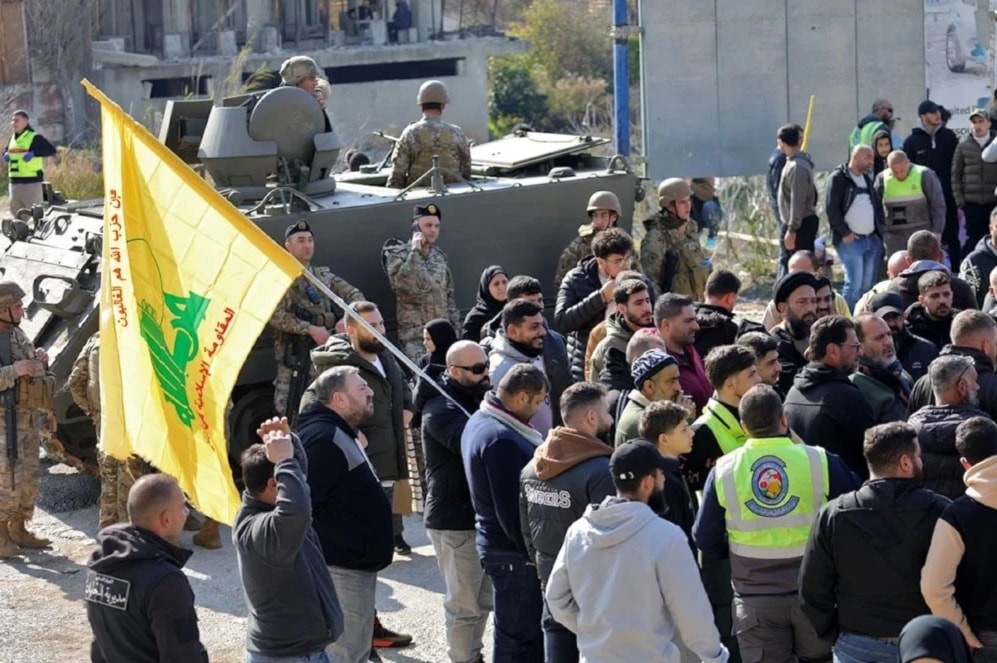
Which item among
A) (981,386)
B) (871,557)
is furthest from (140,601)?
(981,386)

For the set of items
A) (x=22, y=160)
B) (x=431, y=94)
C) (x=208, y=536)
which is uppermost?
(x=431, y=94)

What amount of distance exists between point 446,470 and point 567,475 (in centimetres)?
135

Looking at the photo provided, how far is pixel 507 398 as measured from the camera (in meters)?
7.47

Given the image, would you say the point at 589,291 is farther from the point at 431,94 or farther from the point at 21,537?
the point at 21,537

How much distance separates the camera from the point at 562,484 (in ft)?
22.4

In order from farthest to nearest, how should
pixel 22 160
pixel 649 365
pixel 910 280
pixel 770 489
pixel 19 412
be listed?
1. pixel 22 160
2. pixel 19 412
3. pixel 910 280
4. pixel 649 365
5. pixel 770 489

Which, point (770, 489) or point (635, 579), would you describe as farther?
point (770, 489)

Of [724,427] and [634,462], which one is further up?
[634,462]

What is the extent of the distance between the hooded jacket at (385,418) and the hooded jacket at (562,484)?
264 cm

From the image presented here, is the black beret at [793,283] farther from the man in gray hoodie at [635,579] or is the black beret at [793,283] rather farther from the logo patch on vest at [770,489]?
the man in gray hoodie at [635,579]

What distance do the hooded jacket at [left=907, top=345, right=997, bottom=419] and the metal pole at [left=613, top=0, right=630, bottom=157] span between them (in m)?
8.92

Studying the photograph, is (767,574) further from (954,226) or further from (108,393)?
A: (954,226)

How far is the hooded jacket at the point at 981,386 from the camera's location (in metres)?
7.93

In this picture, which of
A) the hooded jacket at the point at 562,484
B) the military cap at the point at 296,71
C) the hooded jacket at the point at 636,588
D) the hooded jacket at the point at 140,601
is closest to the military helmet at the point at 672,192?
the military cap at the point at 296,71
